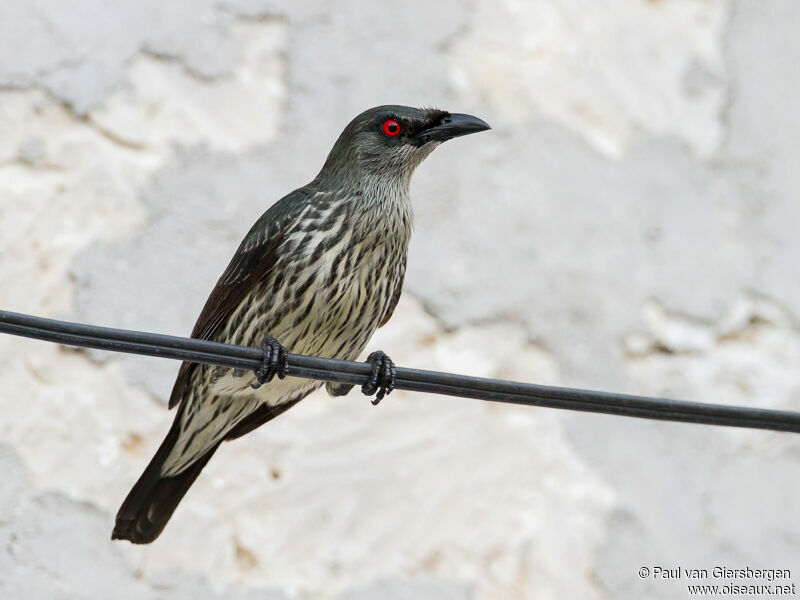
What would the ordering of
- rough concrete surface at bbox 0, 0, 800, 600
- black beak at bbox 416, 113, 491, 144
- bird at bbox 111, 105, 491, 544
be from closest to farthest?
bird at bbox 111, 105, 491, 544
black beak at bbox 416, 113, 491, 144
rough concrete surface at bbox 0, 0, 800, 600

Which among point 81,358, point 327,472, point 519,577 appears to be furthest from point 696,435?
point 81,358

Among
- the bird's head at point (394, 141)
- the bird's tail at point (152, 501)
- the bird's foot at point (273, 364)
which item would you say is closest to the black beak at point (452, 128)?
the bird's head at point (394, 141)

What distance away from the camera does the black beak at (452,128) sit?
467 centimetres

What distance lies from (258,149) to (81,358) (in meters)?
1.68

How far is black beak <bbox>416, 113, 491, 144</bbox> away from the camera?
4.67 m

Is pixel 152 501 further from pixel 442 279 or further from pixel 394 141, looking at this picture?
pixel 442 279

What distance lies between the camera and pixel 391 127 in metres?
4.89

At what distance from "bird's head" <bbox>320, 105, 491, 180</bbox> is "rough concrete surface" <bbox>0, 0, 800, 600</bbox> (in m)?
1.74

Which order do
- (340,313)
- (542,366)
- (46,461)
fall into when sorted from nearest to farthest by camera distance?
(340,313) → (46,461) → (542,366)

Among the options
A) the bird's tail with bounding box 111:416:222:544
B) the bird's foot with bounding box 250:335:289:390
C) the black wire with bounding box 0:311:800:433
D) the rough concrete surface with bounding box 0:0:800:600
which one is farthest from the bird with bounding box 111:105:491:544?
the rough concrete surface with bounding box 0:0:800:600

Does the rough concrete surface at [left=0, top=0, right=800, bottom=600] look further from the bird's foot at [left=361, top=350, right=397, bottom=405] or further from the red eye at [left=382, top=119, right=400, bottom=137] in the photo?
the bird's foot at [left=361, top=350, right=397, bottom=405]

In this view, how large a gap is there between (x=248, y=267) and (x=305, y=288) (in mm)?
330

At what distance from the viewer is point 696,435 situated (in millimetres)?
7145

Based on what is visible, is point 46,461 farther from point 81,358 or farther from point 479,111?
point 479,111
